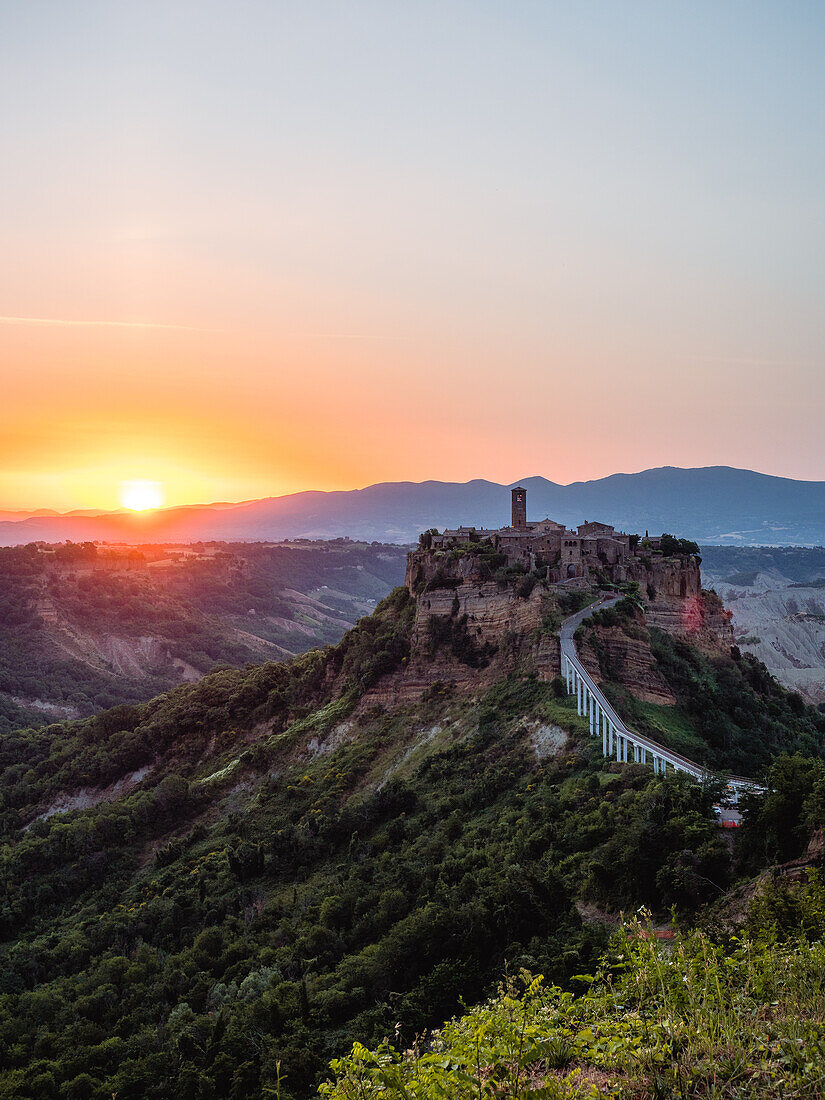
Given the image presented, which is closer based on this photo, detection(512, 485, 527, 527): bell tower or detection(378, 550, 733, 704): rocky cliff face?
detection(378, 550, 733, 704): rocky cliff face

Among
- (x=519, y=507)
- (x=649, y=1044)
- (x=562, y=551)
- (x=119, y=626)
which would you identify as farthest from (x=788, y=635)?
(x=649, y=1044)

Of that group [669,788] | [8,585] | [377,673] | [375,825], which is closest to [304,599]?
[8,585]

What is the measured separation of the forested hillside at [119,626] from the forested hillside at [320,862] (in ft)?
133

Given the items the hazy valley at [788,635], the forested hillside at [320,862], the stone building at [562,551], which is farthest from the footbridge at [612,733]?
the hazy valley at [788,635]

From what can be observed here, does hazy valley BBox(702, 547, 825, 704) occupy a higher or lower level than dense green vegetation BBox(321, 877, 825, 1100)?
lower

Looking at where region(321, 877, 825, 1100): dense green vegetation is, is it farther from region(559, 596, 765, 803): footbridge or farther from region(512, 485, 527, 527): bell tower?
region(512, 485, 527, 527): bell tower

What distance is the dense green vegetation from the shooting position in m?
7.88

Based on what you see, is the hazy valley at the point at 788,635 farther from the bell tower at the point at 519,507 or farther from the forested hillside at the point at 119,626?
the forested hillside at the point at 119,626

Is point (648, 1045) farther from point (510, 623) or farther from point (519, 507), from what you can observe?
point (519, 507)

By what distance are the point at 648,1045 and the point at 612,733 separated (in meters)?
20.7

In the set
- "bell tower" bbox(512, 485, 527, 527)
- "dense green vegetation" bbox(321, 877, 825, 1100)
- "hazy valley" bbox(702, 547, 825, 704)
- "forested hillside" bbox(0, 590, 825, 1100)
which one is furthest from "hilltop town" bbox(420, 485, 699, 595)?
"hazy valley" bbox(702, 547, 825, 704)

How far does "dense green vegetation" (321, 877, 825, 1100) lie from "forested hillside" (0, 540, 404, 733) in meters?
81.2

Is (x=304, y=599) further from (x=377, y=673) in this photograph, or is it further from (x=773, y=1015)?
(x=773, y=1015)

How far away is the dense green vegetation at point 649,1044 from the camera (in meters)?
7.88
